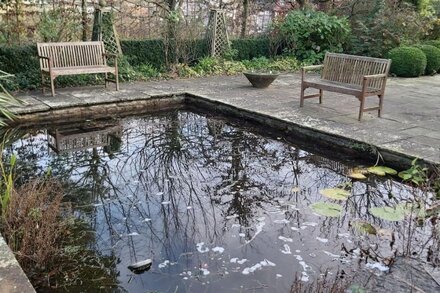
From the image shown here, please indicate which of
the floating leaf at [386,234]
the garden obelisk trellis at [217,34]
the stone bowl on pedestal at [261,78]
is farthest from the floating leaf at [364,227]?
the garden obelisk trellis at [217,34]

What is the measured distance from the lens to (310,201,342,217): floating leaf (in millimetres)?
3372

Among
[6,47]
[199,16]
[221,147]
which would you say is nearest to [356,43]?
[199,16]

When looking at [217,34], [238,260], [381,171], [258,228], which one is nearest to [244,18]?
[217,34]

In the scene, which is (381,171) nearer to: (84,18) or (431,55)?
(84,18)

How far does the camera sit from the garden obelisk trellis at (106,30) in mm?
7879

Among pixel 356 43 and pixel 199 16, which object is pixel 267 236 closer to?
pixel 199 16

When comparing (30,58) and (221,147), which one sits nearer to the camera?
(221,147)

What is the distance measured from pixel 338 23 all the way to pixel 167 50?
169 inches

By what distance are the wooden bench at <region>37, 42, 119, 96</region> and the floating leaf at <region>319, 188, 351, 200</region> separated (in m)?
4.29

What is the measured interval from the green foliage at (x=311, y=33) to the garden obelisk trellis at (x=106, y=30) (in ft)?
13.6

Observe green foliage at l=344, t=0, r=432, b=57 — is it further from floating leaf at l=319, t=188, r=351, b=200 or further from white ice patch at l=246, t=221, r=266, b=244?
white ice patch at l=246, t=221, r=266, b=244

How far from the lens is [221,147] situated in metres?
4.96

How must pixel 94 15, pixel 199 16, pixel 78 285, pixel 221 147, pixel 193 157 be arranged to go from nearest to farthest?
pixel 78 285
pixel 193 157
pixel 221 147
pixel 94 15
pixel 199 16

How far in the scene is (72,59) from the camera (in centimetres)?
688
